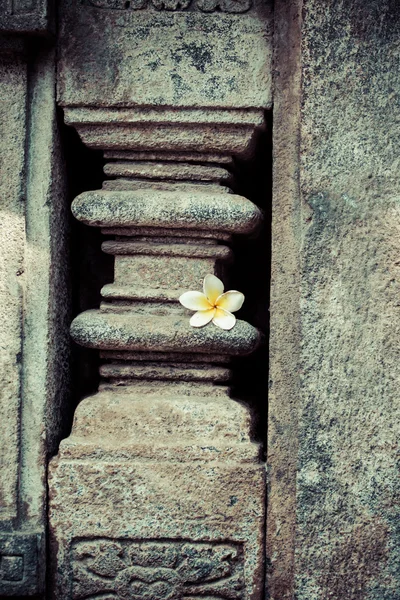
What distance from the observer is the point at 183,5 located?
1.54 meters

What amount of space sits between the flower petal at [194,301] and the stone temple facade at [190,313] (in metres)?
0.04

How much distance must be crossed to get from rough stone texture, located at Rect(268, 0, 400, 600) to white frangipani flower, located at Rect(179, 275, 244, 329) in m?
0.16

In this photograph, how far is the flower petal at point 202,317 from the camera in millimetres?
1512

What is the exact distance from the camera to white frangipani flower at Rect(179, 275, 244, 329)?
4.98 ft

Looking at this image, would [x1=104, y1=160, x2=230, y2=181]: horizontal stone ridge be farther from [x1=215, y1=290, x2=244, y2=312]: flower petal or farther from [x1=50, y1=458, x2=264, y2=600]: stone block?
[x1=50, y1=458, x2=264, y2=600]: stone block

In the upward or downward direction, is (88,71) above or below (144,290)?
above

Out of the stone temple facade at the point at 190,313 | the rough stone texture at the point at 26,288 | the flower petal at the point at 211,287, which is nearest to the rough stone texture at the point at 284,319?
the stone temple facade at the point at 190,313

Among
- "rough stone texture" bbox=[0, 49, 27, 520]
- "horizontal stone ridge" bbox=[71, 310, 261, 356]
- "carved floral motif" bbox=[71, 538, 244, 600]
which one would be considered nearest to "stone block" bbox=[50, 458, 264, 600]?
"carved floral motif" bbox=[71, 538, 244, 600]

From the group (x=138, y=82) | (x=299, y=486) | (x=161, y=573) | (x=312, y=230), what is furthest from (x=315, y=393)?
(x=138, y=82)

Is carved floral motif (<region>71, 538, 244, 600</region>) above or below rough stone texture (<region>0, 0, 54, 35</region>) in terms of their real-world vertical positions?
below

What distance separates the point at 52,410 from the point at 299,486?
0.54 metres

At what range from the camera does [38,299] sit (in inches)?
60.4

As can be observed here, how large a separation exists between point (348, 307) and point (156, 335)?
392 millimetres

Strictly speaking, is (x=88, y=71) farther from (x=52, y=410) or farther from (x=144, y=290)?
(x=52, y=410)
